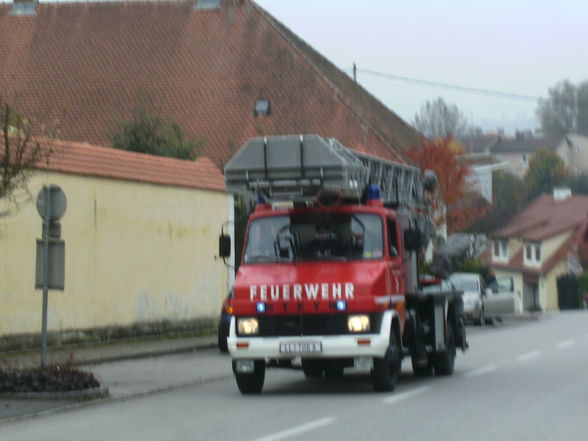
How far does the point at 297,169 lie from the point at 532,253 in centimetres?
7258

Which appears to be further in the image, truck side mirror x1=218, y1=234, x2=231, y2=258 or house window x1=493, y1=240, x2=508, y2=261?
house window x1=493, y1=240, x2=508, y2=261

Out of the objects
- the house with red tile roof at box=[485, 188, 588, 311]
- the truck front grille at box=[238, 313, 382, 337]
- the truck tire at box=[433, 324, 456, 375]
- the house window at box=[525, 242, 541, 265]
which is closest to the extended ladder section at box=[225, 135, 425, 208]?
the truck front grille at box=[238, 313, 382, 337]

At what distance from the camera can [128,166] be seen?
2759 cm

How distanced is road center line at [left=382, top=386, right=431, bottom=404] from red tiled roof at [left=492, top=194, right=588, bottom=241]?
62.9 metres

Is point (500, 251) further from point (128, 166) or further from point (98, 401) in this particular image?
point (98, 401)

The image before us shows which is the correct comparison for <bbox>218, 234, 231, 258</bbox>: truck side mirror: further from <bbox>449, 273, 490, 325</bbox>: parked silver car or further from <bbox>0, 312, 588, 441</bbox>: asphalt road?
<bbox>449, 273, 490, 325</bbox>: parked silver car

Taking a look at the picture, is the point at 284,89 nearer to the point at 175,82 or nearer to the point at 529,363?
the point at 175,82

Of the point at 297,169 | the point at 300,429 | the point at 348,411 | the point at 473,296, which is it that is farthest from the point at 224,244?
the point at 473,296

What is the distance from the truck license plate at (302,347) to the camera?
15.1 meters

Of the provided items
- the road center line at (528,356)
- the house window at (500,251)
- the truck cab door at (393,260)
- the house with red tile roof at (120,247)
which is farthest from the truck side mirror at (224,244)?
the house window at (500,251)

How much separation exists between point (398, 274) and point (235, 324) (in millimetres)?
2174

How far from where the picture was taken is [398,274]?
16250mm

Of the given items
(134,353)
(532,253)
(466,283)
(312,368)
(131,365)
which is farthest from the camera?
(532,253)

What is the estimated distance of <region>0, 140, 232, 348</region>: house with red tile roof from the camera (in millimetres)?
23656
